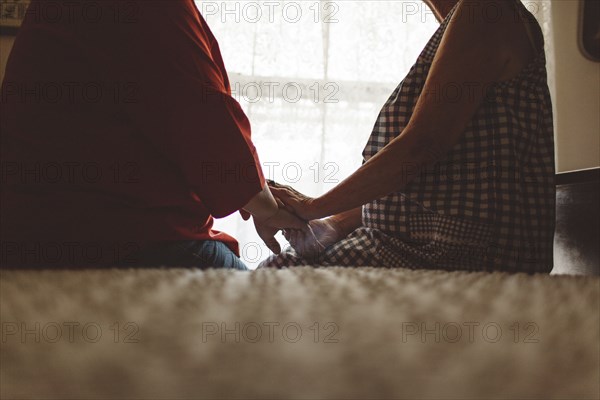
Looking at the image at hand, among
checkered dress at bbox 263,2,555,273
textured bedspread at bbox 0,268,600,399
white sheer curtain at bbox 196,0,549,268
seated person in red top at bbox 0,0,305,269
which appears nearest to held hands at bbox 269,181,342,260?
checkered dress at bbox 263,2,555,273

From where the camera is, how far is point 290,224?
90cm

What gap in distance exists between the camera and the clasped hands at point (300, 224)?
84 centimetres

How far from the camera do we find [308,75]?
7.18 ft

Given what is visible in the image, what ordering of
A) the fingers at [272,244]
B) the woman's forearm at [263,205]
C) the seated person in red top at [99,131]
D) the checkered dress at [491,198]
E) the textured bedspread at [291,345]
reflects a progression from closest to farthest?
the textured bedspread at [291,345]
the seated person in red top at [99,131]
the checkered dress at [491,198]
the woman's forearm at [263,205]
the fingers at [272,244]

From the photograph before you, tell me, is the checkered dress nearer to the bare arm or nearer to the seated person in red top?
the bare arm

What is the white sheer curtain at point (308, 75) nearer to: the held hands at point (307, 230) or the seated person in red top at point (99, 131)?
the held hands at point (307, 230)

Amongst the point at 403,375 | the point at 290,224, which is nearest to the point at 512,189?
the point at 290,224

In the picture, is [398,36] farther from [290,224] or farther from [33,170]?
[33,170]

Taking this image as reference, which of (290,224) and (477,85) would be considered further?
(290,224)

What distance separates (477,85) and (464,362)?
633 millimetres

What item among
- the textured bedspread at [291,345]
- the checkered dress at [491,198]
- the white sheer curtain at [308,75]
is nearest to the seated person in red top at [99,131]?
the checkered dress at [491,198]

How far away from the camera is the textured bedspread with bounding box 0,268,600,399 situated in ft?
0.40

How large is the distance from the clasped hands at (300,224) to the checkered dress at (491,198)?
0.12 metres

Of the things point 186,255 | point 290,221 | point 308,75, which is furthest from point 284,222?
point 308,75
